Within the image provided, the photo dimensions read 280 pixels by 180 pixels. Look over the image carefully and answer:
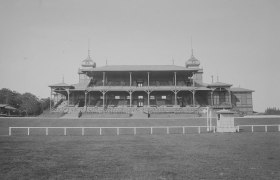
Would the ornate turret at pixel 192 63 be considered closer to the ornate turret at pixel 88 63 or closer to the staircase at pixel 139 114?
the ornate turret at pixel 88 63

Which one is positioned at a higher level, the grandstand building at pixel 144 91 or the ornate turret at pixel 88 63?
the ornate turret at pixel 88 63

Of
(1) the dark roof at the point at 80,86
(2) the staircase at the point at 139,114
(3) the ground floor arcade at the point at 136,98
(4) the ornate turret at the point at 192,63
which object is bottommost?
(2) the staircase at the point at 139,114

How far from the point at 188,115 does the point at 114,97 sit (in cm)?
1427

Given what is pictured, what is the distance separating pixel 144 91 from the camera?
4503 centimetres

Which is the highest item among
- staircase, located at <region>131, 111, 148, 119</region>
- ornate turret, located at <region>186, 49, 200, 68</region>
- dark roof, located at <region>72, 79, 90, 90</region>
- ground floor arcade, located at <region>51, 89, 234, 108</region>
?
ornate turret, located at <region>186, 49, 200, 68</region>

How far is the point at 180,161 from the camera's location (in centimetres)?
851

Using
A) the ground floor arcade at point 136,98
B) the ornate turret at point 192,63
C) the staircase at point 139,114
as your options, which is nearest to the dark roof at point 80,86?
the ground floor arcade at point 136,98

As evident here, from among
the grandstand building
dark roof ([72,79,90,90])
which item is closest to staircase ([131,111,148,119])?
the grandstand building

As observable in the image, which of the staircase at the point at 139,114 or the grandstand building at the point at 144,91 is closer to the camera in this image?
the staircase at the point at 139,114

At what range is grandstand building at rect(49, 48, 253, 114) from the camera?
4297cm

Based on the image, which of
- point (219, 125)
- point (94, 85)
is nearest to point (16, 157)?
point (219, 125)

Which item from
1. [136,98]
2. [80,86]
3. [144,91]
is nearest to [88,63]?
[80,86]

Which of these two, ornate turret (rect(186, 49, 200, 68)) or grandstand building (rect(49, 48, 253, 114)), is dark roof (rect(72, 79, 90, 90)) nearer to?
grandstand building (rect(49, 48, 253, 114))

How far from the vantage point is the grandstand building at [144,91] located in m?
43.0
